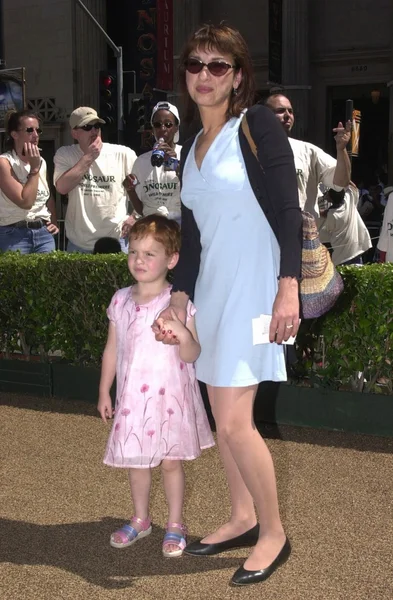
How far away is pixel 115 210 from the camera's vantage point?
7.98 m

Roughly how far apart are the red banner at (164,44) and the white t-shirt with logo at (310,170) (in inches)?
718

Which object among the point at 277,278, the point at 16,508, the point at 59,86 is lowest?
the point at 16,508

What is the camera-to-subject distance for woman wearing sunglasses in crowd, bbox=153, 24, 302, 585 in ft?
11.6

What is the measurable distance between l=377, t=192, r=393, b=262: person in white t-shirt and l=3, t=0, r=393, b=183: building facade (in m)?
14.1

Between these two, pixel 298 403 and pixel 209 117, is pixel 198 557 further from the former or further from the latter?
pixel 298 403

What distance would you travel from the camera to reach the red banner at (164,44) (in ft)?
79.9

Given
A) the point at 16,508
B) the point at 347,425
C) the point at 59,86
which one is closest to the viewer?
the point at 16,508

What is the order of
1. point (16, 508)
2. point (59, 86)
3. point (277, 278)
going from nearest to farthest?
point (277, 278) → point (16, 508) → point (59, 86)

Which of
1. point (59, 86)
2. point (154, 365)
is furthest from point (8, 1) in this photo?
point (154, 365)

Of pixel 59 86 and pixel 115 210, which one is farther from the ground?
pixel 59 86

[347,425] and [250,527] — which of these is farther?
[347,425]

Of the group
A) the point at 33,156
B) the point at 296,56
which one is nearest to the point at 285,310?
the point at 33,156

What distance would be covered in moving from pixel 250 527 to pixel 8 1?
2601cm

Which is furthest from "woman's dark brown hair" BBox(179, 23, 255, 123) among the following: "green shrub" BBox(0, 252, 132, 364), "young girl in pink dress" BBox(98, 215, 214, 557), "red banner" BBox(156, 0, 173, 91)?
"red banner" BBox(156, 0, 173, 91)
